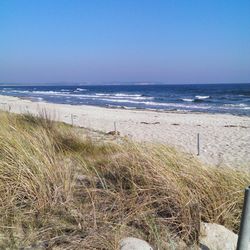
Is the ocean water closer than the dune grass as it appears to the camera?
No

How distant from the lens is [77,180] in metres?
3.60

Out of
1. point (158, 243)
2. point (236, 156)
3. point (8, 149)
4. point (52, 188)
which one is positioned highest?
point (8, 149)

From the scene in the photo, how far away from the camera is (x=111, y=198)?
10.2ft

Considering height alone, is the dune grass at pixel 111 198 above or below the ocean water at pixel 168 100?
above

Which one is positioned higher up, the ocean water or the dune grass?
the dune grass

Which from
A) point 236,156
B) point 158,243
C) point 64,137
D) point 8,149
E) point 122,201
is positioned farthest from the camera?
point 236,156

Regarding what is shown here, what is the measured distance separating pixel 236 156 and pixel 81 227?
264 inches

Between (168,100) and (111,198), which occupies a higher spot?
(111,198)

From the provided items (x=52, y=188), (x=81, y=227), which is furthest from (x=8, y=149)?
(x=81, y=227)

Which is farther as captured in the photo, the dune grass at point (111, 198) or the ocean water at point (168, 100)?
the ocean water at point (168, 100)

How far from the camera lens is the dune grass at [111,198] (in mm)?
2557

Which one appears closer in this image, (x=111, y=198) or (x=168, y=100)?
(x=111, y=198)

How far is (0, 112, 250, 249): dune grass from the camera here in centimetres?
256

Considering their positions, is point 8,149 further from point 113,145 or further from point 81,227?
point 113,145
